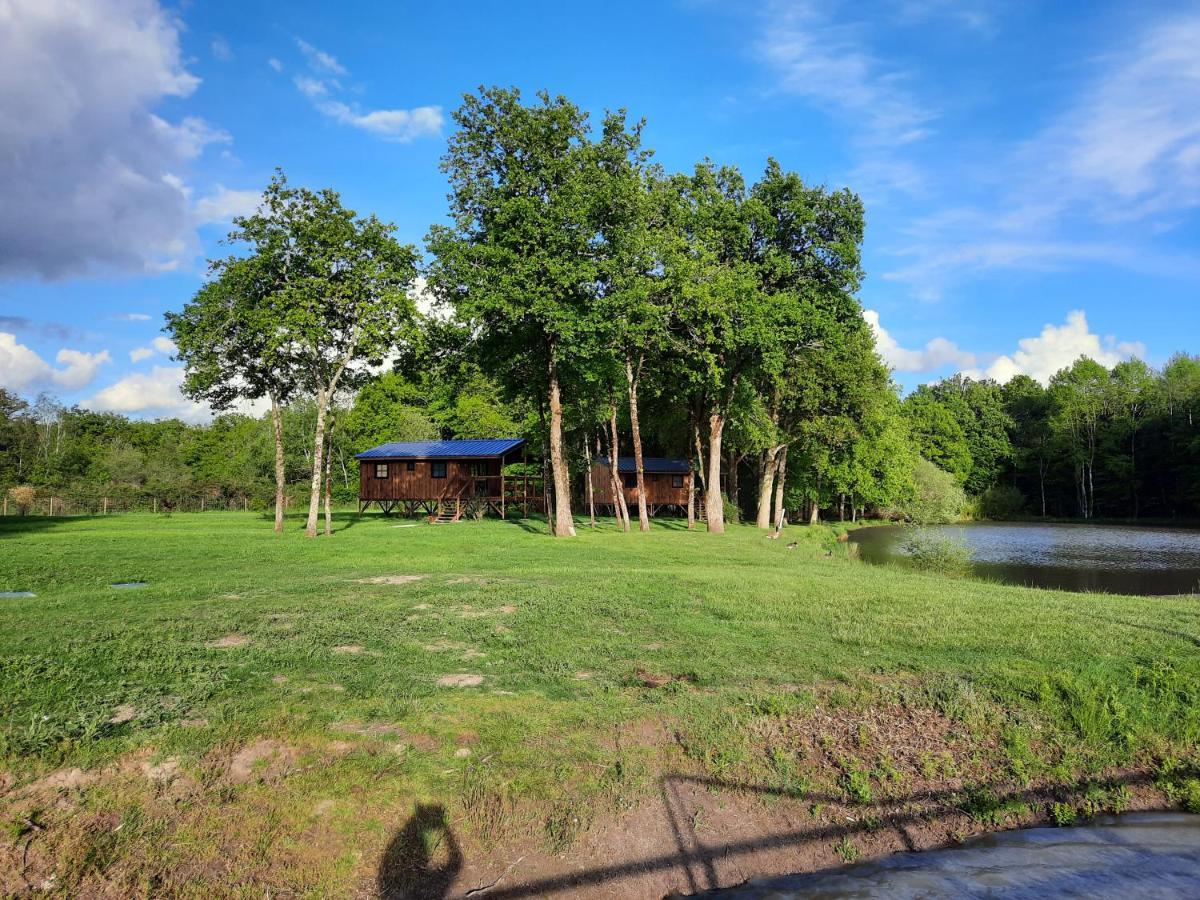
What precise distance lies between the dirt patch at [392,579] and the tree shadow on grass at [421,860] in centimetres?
926

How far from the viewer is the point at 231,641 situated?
8.88 meters

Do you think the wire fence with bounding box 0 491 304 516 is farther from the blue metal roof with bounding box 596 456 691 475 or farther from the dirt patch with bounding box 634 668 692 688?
the dirt patch with bounding box 634 668 692 688

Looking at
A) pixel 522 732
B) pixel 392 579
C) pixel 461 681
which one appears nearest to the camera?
pixel 522 732

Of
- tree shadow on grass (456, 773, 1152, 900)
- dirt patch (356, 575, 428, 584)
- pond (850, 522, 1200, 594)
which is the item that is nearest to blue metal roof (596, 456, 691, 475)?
pond (850, 522, 1200, 594)

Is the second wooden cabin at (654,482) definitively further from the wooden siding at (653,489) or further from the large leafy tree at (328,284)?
the large leafy tree at (328,284)

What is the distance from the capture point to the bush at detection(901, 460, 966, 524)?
153ft

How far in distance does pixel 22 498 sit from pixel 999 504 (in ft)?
268

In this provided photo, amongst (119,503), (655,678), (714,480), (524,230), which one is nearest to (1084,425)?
(714,480)

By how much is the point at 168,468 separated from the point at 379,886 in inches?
2668

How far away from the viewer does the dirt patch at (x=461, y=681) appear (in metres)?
7.57

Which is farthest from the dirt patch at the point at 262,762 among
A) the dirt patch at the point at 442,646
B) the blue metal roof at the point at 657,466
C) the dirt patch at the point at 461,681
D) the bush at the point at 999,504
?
the bush at the point at 999,504

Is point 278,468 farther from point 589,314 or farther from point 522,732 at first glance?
point 522,732

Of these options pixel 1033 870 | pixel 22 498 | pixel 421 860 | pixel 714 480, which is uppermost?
pixel 714 480

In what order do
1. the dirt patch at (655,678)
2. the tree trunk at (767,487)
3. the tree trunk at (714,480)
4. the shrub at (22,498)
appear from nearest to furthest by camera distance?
1. the dirt patch at (655,678)
2. the tree trunk at (714,480)
3. the tree trunk at (767,487)
4. the shrub at (22,498)
